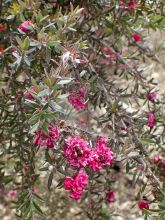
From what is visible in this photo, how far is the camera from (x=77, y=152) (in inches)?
52.5

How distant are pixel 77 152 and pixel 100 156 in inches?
4.5

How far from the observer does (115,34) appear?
2.29 m

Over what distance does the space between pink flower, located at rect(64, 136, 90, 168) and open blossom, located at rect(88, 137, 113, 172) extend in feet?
0.12

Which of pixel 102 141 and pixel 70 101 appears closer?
pixel 102 141

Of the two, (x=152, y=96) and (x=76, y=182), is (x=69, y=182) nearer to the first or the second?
(x=76, y=182)

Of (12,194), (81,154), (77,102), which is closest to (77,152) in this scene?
(81,154)

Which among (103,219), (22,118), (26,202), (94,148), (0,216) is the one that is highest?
(94,148)

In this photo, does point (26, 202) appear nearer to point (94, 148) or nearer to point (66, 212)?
point (94, 148)

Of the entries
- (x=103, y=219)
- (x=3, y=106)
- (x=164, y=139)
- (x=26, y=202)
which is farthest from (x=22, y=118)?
(x=103, y=219)

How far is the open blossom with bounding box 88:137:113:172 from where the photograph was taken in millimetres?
1381

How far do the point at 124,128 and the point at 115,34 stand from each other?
0.72 metres

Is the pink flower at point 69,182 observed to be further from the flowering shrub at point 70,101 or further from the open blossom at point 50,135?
the open blossom at point 50,135

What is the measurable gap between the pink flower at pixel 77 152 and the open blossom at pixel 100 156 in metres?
0.04

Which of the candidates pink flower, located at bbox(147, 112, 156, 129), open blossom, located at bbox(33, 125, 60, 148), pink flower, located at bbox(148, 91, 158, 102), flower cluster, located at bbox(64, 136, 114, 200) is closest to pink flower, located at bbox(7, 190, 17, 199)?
pink flower, located at bbox(148, 91, 158, 102)
